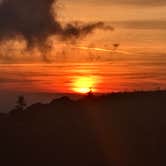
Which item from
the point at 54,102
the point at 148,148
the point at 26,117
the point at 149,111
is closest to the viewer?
the point at 148,148

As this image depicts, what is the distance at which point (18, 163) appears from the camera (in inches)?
1681

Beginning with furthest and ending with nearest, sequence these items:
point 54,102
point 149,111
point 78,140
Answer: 1. point 54,102
2. point 149,111
3. point 78,140

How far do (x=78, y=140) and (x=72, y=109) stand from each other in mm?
6739

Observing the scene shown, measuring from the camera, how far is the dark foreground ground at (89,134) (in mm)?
41125

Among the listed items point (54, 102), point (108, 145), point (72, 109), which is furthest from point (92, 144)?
point (54, 102)

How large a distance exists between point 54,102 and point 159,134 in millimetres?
13710

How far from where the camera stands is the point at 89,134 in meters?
44.8

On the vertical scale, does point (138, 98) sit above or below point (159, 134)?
above

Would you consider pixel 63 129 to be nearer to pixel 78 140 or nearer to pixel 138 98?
pixel 78 140

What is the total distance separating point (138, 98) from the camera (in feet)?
171

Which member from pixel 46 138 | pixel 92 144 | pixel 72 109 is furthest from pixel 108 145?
pixel 72 109

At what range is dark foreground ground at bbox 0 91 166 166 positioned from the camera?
4112cm

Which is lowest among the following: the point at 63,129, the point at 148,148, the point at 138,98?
the point at 148,148

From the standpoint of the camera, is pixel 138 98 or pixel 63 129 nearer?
pixel 63 129
